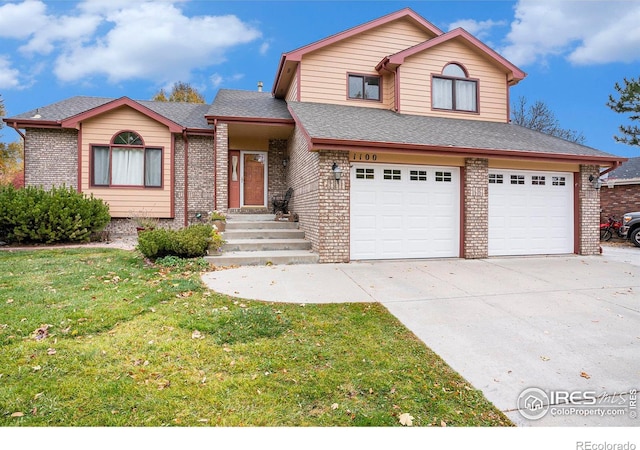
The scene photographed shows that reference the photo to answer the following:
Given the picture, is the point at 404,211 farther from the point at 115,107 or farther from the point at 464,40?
the point at 115,107

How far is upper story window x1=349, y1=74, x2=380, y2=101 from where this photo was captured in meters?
11.6

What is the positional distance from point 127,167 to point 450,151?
1053cm

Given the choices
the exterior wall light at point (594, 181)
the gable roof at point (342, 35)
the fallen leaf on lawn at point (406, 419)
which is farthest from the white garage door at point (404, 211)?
the fallen leaf on lawn at point (406, 419)

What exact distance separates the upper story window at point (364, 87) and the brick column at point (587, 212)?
647 cm

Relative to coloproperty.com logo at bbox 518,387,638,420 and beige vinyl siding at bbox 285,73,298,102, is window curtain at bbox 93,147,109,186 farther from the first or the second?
coloproperty.com logo at bbox 518,387,638,420

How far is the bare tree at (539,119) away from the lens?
30.5 m

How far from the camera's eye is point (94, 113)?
38.1ft

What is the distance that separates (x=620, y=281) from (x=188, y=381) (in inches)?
307

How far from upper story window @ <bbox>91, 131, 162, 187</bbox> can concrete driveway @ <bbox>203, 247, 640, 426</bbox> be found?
283 inches

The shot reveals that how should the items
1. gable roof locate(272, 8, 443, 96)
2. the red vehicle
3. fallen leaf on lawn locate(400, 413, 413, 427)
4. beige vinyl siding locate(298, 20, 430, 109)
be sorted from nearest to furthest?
Result: fallen leaf on lawn locate(400, 413, 413, 427) < gable roof locate(272, 8, 443, 96) < beige vinyl siding locate(298, 20, 430, 109) < the red vehicle

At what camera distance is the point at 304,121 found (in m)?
8.88

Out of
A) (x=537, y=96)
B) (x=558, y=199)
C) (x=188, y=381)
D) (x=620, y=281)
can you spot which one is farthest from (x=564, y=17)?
(x=537, y=96)

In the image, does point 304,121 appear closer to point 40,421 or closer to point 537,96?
point 40,421

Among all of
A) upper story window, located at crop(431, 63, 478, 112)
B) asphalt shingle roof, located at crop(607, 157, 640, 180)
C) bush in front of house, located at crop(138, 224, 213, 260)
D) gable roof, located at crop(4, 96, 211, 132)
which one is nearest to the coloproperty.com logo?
bush in front of house, located at crop(138, 224, 213, 260)
